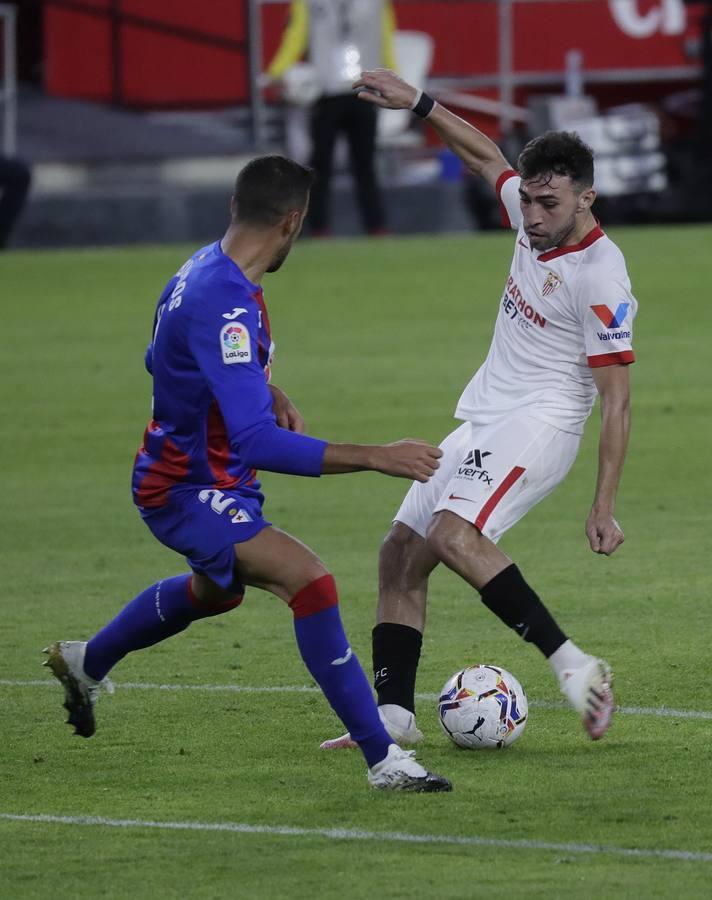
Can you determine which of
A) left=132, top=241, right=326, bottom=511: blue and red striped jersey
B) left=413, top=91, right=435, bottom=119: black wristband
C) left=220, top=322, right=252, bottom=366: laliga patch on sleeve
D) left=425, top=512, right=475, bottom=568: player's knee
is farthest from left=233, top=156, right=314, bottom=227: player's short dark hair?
left=413, top=91, right=435, bottom=119: black wristband

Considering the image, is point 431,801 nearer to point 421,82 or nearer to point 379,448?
point 379,448

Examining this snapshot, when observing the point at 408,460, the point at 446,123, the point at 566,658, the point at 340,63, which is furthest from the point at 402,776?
the point at 340,63

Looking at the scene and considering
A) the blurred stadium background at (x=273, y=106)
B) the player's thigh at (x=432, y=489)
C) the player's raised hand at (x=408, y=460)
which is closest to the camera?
the player's raised hand at (x=408, y=460)

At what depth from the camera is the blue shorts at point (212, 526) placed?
6223mm

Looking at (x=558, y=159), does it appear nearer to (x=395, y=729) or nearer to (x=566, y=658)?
(x=566, y=658)

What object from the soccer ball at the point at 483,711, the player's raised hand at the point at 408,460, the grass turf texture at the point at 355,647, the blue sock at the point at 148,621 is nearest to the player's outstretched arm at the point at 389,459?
the player's raised hand at the point at 408,460

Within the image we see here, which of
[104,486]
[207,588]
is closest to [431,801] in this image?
[207,588]

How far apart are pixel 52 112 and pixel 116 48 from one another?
1.14 metres

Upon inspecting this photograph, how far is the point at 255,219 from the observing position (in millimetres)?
6230

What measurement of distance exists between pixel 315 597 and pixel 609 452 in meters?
1.15

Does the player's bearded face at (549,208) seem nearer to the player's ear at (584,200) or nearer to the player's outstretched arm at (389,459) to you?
the player's ear at (584,200)

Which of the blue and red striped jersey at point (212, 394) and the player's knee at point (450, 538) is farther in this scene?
the player's knee at point (450, 538)

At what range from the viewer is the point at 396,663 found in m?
6.94

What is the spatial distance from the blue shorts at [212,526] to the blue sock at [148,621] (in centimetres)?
24
